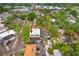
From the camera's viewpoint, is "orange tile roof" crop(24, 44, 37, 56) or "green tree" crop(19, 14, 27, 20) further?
"green tree" crop(19, 14, 27, 20)

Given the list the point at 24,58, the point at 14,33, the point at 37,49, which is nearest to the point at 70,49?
the point at 37,49

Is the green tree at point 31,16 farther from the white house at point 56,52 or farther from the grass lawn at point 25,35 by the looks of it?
the white house at point 56,52

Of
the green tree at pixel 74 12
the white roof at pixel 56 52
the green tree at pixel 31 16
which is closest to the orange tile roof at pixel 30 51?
the white roof at pixel 56 52

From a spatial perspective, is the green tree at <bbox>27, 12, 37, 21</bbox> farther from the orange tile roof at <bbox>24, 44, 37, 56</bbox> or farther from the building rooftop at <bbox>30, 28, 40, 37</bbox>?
the orange tile roof at <bbox>24, 44, 37, 56</bbox>

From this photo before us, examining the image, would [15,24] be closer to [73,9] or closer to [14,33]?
[14,33]

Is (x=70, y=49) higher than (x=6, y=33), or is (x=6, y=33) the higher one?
Result: (x=6, y=33)

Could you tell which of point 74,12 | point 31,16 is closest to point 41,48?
point 31,16

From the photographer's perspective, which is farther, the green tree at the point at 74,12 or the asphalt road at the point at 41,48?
the green tree at the point at 74,12

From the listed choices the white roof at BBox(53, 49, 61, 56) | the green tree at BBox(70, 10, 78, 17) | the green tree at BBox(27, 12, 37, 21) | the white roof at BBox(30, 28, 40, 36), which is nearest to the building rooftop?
the white roof at BBox(30, 28, 40, 36)

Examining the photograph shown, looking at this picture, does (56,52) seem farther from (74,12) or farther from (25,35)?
(74,12)

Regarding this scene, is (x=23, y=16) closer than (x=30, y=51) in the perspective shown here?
No

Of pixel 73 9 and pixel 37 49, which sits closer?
pixel 37 49
